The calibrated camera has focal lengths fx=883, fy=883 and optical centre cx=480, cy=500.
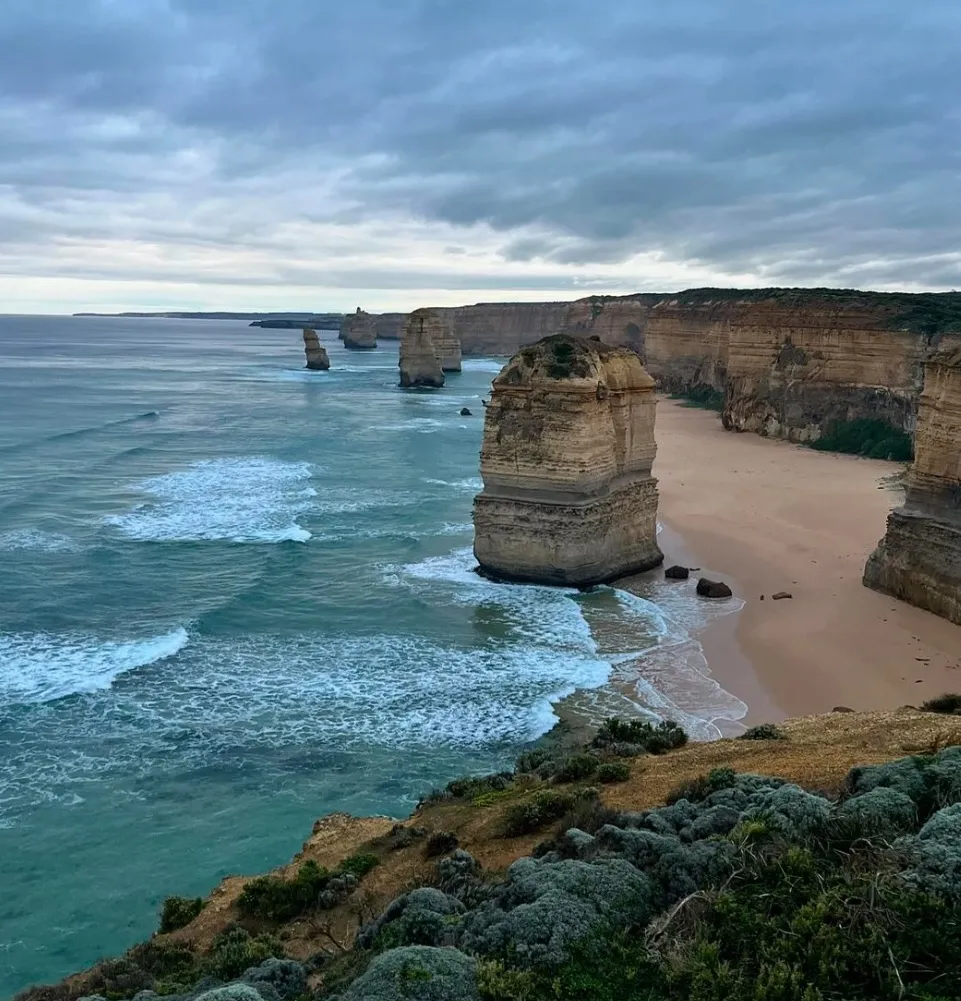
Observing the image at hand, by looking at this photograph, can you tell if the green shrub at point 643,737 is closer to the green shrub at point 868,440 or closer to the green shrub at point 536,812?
the green shrub at point 536,812

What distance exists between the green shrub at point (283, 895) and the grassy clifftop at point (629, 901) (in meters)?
0.02

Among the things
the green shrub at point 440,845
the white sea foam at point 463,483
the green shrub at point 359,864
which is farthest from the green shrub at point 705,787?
the white sea foam at point 463,483

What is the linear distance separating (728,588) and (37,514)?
2168 cm

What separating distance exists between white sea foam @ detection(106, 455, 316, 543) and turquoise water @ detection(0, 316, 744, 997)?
0.15 m

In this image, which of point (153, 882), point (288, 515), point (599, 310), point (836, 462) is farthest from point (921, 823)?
point (599, 310)

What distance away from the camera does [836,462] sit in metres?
39.3

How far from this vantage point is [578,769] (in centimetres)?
1058

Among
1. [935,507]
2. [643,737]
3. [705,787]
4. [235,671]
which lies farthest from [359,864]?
[935,507]

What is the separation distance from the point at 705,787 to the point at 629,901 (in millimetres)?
2459

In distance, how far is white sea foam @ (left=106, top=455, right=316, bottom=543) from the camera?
26.3 metres

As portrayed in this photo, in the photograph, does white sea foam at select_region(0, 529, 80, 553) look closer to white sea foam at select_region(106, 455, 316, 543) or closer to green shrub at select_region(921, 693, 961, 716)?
white sea foam at select_region(106, 455, 316, 543)

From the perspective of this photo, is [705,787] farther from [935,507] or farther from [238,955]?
[935,507]

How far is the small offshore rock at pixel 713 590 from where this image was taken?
20781mm

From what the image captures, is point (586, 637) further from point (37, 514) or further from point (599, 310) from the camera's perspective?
point (599, 310)
